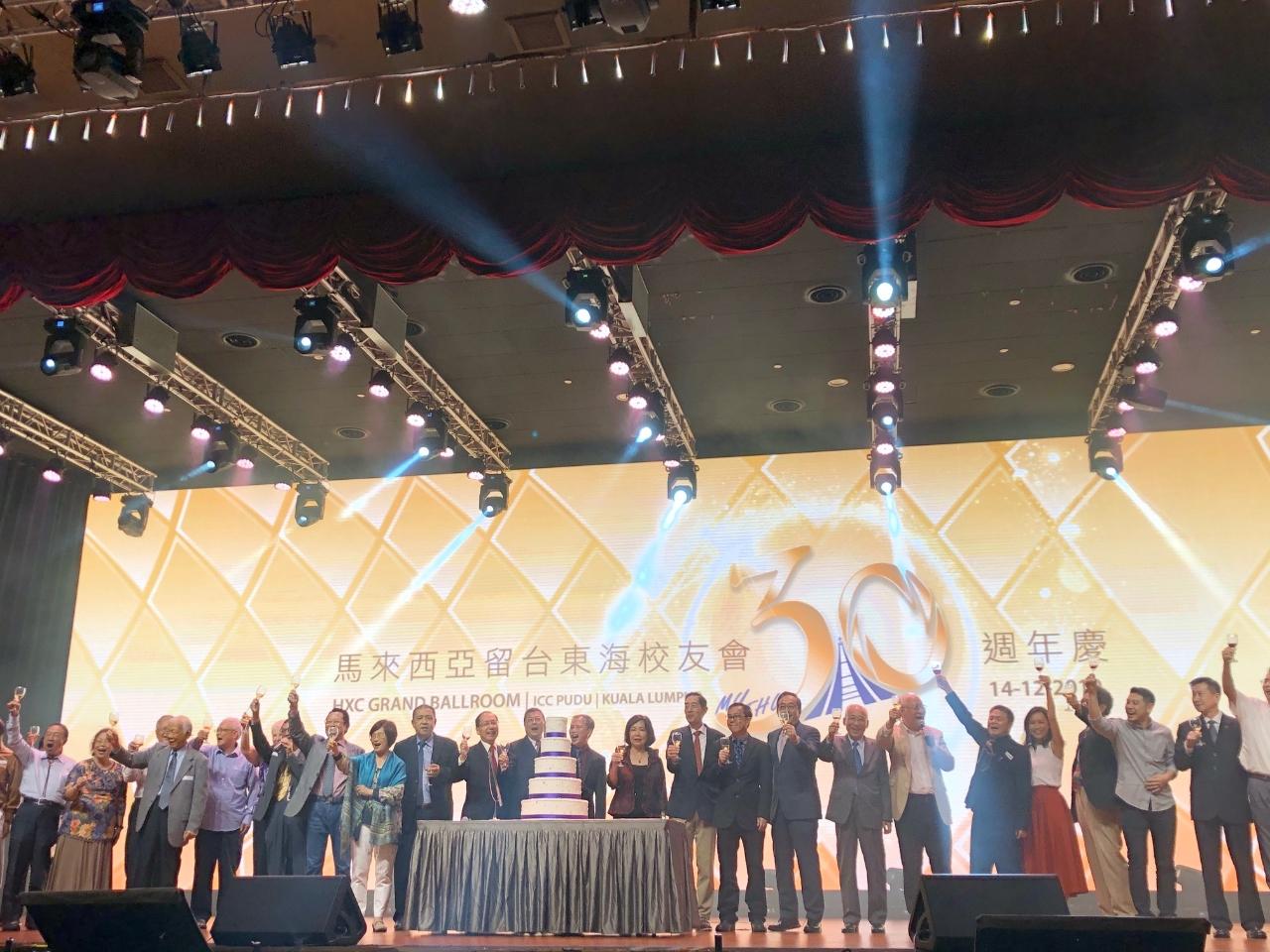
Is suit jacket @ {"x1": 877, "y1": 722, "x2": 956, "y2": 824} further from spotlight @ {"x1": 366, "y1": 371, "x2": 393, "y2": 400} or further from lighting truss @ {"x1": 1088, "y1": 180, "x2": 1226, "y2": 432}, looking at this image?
spotlight @ {"x1": 366, "y1": 371, "x2": 393, "y2": 400}

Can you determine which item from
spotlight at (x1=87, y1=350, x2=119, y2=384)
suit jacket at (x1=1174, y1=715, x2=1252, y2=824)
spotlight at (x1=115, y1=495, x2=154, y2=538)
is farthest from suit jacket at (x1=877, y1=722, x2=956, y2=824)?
spotlight at (x1=115, y1=495, x2=154, y2=538)

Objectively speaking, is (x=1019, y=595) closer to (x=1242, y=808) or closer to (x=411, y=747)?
(x=1242, y=808)

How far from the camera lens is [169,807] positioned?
688 centimetres

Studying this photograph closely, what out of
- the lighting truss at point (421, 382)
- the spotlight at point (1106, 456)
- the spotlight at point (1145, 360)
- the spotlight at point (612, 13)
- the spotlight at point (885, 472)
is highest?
the spotlight at point (612, 13)

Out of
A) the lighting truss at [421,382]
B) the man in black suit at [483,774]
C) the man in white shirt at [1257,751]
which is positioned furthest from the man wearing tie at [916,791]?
the lighting truss at [421,382]

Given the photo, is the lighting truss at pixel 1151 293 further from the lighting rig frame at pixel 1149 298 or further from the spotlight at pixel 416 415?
the spotlight at pixel 416 415

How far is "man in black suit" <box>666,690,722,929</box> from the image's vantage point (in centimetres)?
680

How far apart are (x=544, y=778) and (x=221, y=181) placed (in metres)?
3.83

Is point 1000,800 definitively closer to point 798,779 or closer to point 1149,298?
point 798,779

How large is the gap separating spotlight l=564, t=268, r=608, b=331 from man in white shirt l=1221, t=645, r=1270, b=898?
13.1ft

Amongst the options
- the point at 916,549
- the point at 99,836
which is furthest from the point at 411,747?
the point at 916,549

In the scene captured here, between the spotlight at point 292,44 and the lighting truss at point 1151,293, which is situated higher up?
the spotlight at point 292,44

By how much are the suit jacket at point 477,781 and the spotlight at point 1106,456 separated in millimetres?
5230

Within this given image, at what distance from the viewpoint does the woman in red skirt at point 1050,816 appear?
6641 mm
